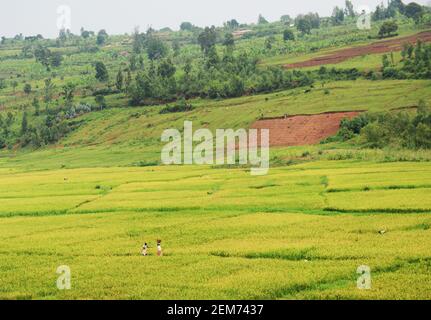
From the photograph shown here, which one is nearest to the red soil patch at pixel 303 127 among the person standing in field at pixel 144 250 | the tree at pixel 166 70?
the tree at pixel 166 70

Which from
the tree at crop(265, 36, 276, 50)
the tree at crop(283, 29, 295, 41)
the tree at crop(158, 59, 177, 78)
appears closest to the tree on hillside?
the tree at crop(158, 59, 177, 78)

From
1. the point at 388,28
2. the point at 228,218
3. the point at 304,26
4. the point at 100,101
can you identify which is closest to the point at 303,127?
the point at 228,218

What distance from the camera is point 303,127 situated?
75.7 meters

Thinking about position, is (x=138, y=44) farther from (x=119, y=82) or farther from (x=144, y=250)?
(x=144, y=250)

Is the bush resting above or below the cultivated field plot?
above

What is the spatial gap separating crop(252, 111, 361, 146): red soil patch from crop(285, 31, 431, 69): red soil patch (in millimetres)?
32245

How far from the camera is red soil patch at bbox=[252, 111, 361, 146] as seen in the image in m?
72.2

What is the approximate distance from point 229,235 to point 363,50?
88.7 meters

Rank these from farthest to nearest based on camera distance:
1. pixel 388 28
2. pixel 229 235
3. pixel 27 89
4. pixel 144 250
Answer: pixel 27 89, pixel 388 28, pixel 229 235, pixel 144 250

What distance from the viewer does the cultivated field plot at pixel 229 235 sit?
2208 centimetres

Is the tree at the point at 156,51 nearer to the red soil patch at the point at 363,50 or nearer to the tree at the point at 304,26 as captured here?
the tree at the point at 304,26

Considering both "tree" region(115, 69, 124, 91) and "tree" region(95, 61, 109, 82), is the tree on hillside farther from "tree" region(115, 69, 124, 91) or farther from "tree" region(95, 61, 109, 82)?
"tree" region(115, 69, 124, 91)

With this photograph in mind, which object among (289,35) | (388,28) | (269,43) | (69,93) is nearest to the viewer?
(69,93)

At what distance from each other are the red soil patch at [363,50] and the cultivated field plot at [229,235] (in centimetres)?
6006
